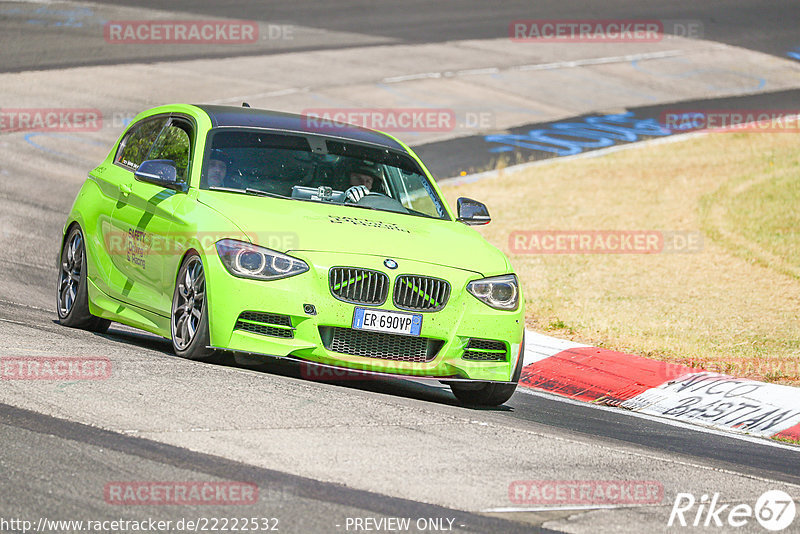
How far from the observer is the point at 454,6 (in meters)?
39.4

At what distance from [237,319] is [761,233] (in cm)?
1191

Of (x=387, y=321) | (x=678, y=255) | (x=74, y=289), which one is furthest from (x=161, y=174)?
(x=678, y=255)

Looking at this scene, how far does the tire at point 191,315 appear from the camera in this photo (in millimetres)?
8094

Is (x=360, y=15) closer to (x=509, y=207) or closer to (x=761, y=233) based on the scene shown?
(x=509, y=207)

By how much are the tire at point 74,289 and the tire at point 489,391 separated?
3065mm

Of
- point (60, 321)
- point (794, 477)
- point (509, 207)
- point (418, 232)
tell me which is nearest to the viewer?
point (794, 477)

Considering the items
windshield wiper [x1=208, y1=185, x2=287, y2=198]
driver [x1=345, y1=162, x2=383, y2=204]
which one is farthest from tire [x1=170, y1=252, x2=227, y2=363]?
driver [x1=345, y1=162, x2=383, y2=204]

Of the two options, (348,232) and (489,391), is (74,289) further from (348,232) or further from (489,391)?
(489,391)

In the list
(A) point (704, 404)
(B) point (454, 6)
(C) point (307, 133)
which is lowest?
(A) point (704, 404)

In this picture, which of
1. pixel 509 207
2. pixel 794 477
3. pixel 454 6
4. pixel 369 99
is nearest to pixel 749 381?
pixel 794 477

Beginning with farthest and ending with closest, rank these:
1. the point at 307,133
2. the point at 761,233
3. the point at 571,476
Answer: the point at 761,233
the point at 307,133
the point at 571,476

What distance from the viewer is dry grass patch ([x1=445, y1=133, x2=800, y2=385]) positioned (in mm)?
11984

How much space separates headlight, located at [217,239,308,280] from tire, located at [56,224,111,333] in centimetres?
240

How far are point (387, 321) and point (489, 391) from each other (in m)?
1.12
